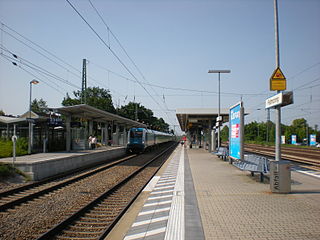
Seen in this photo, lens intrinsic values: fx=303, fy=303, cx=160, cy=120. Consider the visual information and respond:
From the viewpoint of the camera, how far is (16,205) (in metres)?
7.79

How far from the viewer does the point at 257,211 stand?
6.44 metres

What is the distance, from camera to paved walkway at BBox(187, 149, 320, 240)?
5.11 m

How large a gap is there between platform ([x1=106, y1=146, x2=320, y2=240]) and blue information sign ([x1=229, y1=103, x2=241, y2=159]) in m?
3.96

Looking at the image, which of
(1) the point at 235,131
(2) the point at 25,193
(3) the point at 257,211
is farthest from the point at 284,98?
(2) the point at 25,193

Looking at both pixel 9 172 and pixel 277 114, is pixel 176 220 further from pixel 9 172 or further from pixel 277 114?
pixel 9 172

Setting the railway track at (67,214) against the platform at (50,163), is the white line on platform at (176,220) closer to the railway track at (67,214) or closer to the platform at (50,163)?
the railway track at (67,214)

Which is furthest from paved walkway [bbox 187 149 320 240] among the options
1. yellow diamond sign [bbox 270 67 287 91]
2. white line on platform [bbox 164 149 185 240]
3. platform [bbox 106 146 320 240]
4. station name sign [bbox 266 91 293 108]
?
yellow diamond sign [bbox 270 67 287 91]

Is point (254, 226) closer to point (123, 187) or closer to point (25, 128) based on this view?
point (123, 187)

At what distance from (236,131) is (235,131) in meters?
0.27

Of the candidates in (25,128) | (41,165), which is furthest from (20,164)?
(25,128)

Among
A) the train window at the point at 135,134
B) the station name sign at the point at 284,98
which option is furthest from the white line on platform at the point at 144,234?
the train window at the point at 135,134

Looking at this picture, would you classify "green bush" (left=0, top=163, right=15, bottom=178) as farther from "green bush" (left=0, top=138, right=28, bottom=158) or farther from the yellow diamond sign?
the yellow diamond sign

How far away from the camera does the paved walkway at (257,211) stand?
511cm

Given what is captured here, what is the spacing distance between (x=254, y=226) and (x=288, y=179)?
3.46 meters
